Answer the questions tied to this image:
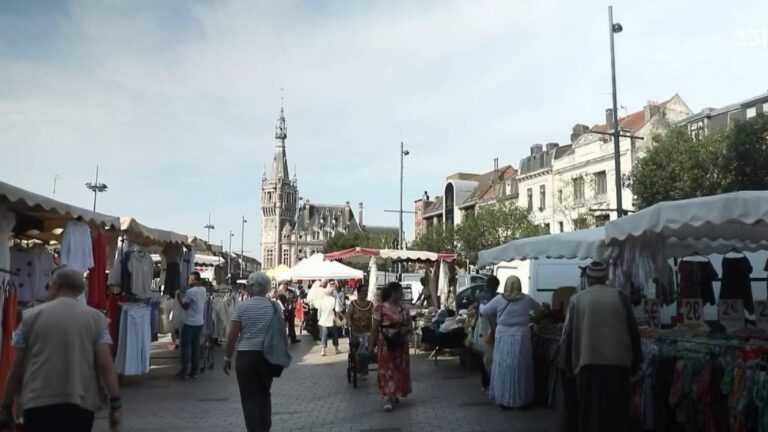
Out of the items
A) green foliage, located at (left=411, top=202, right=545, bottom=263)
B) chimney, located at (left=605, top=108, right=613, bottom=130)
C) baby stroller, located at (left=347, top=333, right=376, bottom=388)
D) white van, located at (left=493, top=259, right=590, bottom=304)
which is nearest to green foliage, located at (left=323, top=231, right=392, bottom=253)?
green foliage, located at (left=411, top=202, right=545, bottom=263)

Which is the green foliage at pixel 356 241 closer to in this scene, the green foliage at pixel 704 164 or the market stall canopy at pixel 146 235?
the green foliage at pixel 704 164

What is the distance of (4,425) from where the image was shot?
4359 millimetres

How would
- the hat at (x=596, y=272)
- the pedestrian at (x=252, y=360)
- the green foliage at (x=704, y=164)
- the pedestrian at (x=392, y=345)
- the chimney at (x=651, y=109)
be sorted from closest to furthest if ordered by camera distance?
1. the hat at (x=596, y=272)
2. the pedestrian at (x=252, y=360)
3. the pedestrian at (x=392, y=345)
4. the green foliage at (x=704, y=164)
5. the chimney at (x=651, y=109)

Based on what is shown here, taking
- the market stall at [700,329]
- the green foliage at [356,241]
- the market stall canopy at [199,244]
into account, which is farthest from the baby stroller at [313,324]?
the green foliage at [356,241]

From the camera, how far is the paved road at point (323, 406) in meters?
8.13

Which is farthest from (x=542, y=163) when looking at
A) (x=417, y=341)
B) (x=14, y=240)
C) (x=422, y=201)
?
(x=14, y=240)

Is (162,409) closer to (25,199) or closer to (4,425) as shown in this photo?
(25,199)

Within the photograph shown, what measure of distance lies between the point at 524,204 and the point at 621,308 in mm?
47586

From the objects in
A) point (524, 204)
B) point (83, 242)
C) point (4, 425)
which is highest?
point (524, 204)

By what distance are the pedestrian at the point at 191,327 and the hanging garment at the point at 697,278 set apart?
8.35 m

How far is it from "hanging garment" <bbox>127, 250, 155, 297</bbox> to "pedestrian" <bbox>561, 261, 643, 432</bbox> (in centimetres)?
782

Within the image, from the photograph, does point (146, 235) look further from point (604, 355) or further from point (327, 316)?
point (604, 355)

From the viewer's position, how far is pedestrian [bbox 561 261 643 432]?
5.77 meters

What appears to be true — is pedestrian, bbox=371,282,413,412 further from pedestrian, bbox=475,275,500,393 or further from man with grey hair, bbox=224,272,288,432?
man with grey hair, bbox=224,272,288,432
